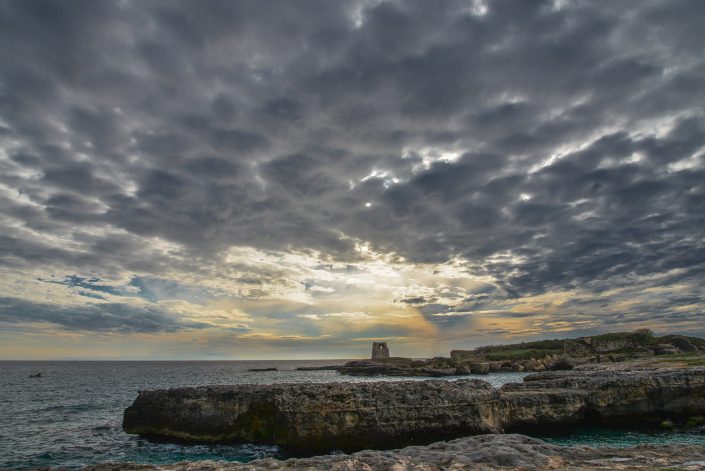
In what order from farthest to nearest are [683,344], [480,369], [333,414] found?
[683,344] → [480,369] → [333,414]

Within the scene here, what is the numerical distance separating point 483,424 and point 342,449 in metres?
8.61

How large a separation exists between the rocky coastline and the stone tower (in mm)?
133601

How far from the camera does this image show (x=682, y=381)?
2803cm

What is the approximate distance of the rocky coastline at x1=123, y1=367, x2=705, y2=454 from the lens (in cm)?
2131

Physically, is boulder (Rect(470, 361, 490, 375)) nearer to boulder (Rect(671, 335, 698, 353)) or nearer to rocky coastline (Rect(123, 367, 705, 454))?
boulder (Rect(671, 335, 698, 353))

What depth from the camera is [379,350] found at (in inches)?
6299

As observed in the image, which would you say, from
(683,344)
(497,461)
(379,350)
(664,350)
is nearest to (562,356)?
(664,350)

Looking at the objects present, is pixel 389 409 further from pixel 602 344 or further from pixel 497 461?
pixel 602 344

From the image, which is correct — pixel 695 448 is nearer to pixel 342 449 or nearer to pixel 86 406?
pixel 342 449

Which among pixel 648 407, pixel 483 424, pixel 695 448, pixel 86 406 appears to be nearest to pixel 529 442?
pixel 695 448

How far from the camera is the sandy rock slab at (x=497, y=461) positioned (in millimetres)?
9289

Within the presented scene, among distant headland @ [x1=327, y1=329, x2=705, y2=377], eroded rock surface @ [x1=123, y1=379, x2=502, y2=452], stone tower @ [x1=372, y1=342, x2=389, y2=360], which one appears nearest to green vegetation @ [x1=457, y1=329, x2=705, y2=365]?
distant headland @ [x1=327, y1=329, x2=705, y2=377]

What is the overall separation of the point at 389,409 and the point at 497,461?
41.3 ft

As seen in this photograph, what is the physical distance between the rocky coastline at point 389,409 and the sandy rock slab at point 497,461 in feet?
34.4
